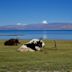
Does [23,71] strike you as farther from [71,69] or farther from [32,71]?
[71,69]

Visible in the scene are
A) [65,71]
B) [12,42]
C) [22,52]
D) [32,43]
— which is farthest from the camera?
[12,42]

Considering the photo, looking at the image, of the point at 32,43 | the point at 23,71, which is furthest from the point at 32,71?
the point at 32,43

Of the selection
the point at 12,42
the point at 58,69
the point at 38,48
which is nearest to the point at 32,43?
the point at 38,48

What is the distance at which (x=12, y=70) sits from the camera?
57.5 ft

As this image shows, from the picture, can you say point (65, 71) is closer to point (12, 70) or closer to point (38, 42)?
point (12, 70)

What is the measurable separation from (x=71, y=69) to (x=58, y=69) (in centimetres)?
74

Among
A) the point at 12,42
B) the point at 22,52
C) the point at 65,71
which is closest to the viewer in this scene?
the point at 65,71

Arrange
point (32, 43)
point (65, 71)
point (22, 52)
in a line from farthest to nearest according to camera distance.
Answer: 1. point (32, 43)
2. point (22, 52)
3. point (65, 71)

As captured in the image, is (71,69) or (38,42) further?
(38,42)

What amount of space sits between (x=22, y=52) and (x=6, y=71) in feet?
43.3

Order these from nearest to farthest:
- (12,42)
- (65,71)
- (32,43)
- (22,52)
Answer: (65,71), (22,52), (32,43), (12,42)

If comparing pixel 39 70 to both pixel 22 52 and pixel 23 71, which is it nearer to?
pixel 23 71

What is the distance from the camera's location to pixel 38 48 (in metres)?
32.6

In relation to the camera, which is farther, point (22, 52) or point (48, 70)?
point (22, 52)
